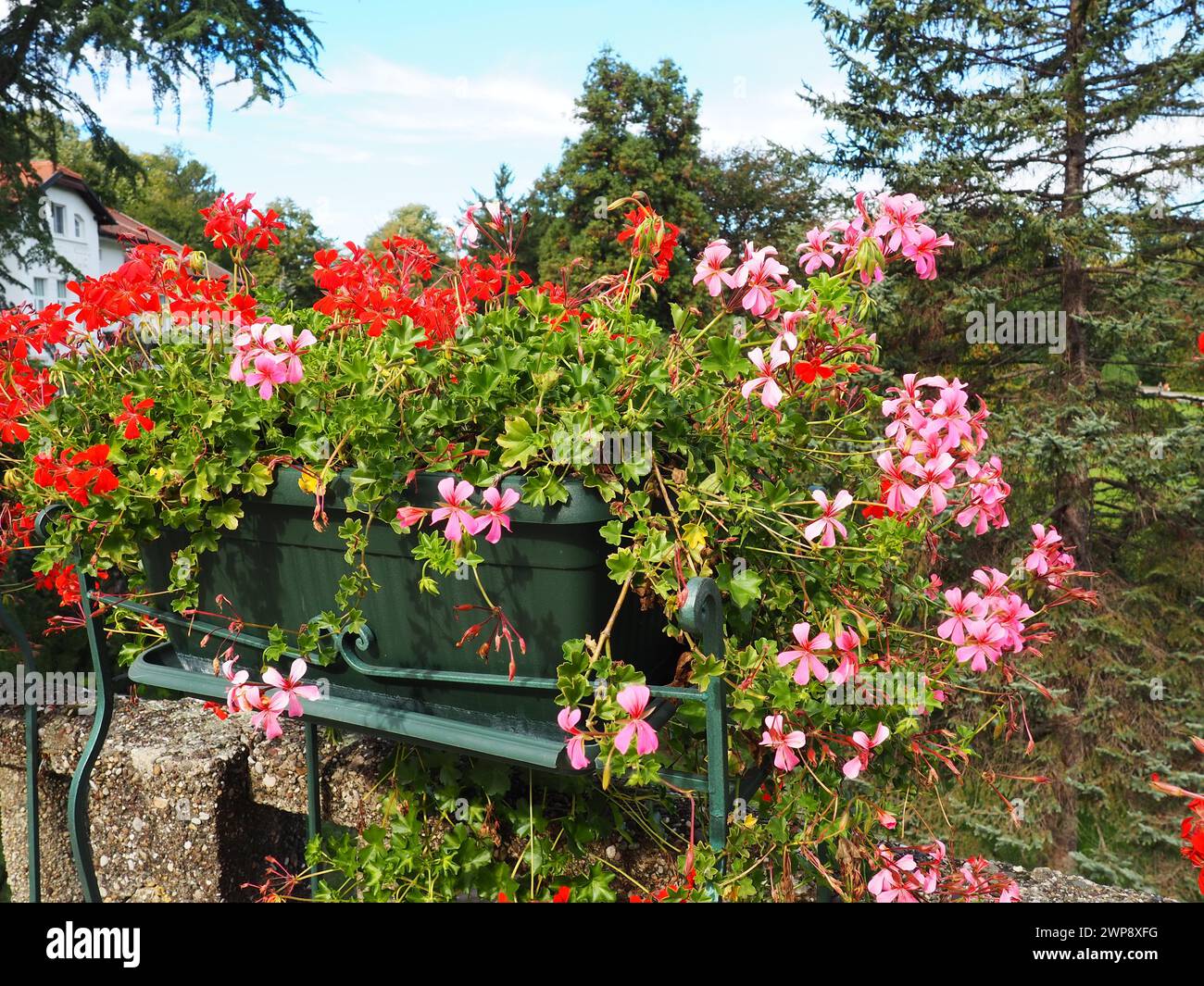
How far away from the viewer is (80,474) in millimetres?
1354

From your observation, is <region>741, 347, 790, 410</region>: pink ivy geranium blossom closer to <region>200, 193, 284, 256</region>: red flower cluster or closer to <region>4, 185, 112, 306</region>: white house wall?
<region>200, 193, 284, 256</region>: red flower cluster

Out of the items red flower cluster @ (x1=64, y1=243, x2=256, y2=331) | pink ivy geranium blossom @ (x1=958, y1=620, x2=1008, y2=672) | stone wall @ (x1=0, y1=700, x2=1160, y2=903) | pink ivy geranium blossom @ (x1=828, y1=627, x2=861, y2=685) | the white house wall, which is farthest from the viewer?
the white house wall

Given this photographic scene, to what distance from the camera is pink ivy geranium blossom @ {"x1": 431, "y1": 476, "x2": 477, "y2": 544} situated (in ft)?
3.54

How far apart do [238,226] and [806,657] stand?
1.28m

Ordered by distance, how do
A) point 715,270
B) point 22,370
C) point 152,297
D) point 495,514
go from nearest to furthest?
point 495,514 → point 715,270 → point 152,297 → point 22,370

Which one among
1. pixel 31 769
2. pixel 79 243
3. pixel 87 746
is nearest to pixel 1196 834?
pixel 87 746

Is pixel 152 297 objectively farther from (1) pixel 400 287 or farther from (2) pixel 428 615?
(2) pixel 428 615

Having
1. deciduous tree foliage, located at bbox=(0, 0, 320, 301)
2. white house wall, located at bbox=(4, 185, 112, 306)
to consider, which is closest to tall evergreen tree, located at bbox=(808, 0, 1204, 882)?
deciduous tree foliage, located at bbox=(0, 0, 320, 301)

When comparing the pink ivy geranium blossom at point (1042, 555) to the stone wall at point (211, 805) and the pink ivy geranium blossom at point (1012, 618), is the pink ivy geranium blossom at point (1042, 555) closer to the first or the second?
the pink ivy geranium blossom at point (1012, 618)

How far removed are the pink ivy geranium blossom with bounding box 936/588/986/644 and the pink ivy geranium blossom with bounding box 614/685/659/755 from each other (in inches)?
19.6

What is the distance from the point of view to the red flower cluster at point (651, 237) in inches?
51.7

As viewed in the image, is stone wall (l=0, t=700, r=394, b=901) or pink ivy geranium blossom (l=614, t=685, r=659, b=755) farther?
stone wall (l=0, t=700, r=394, b=901)

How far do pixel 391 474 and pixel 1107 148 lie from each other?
29.5 feet
